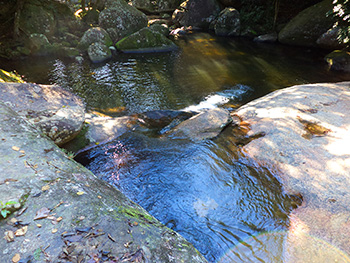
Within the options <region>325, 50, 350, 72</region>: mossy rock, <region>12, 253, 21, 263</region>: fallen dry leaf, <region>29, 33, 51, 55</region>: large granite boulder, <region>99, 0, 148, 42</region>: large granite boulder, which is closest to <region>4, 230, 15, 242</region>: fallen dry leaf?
<region>12, 253, 21, 263</region>: fallen dry leaf

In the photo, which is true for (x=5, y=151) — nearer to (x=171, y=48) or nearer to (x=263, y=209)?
(x=263, y=209)

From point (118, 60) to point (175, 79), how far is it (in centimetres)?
367

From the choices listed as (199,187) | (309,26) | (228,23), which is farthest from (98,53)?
(309,26)

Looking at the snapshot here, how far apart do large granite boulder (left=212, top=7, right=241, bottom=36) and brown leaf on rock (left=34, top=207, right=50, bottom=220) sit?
17.0m

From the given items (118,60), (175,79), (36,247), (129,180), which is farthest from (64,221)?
(118,60)

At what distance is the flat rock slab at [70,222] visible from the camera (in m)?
1.73

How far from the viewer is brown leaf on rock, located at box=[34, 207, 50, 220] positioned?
193cm

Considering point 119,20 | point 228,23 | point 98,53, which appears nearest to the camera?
point 98,53

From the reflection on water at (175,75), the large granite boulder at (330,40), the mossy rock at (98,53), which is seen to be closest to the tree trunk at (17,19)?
the reflection on water at (175,75)

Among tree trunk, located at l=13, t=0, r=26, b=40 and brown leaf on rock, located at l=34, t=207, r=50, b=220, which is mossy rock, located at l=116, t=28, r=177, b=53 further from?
brown leaf on rock, located at l=34, t=207, r=50, b=220

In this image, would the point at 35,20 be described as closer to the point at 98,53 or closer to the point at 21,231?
the point at 98,53

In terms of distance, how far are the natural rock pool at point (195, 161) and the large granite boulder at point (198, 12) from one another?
33.2 feet

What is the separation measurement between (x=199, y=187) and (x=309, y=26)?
13.3 metres

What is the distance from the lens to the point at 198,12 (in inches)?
701
